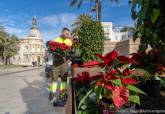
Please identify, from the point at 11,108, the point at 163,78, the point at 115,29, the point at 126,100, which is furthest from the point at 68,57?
the point at 115,29

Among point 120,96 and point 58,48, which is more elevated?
point 58,48

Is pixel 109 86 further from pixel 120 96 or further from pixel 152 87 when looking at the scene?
pixel 152 87

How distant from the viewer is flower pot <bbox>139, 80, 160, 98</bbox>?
3.13 metres

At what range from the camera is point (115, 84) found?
258 cm

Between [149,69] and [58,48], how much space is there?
4921 millimetres

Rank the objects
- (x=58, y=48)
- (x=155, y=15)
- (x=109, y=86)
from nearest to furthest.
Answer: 1. (x=155, y=15)
2. (x=109, y=86)
3. (x=58, y=48)

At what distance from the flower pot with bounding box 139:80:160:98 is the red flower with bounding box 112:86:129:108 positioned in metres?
0.57

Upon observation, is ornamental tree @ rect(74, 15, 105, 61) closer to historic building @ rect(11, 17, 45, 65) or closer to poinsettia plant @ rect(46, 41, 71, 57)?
poinsettia plant @ rect(46, 41, 71, 57)

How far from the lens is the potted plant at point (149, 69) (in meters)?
3.11

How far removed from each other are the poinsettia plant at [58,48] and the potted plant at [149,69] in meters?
4.70

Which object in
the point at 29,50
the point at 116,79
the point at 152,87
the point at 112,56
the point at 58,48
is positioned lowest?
the point at 152,87

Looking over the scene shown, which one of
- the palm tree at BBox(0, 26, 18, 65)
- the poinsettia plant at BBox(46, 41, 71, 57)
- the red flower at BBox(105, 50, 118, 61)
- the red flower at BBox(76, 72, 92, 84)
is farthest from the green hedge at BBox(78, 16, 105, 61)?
the palm tree at BBox(0, 26, 18, 65)

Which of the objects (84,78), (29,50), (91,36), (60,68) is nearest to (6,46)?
(29,50)

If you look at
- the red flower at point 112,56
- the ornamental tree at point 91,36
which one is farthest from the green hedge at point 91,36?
the red flower at point 112,56
